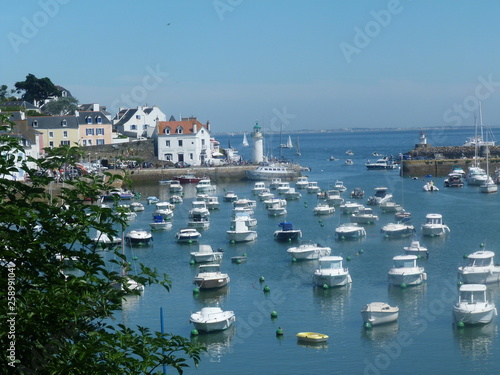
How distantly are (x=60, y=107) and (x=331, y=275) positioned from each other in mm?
52690

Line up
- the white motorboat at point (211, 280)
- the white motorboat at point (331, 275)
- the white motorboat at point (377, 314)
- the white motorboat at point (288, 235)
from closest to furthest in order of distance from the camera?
the white motorboat at point (377, 314)
the white motorboat at point (331, 275)
the white motorboat at point (211, 280)
the white motorboat at point (288, 235)

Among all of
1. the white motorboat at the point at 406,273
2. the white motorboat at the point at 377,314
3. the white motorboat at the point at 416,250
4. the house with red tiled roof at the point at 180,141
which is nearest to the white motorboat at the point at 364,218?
the white motorboat at the point at 416,250

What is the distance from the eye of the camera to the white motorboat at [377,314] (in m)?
19.0

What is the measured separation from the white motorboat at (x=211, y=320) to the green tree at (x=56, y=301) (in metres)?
10.9

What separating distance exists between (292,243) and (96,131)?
37.2 metres

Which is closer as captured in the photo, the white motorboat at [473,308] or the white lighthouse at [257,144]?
the white motorboat at [473,308]

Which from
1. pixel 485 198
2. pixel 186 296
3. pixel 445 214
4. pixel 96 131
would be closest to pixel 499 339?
pixel 186 296

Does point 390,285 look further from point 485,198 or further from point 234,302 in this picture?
point 485,198

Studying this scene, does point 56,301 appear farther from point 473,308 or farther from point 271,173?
point 271,173

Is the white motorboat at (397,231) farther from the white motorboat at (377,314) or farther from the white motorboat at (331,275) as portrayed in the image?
the white motorboat at (377,314)

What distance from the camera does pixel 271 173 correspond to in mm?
61969

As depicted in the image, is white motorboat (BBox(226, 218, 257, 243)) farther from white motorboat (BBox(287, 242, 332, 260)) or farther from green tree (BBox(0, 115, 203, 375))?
green tree (BBox(0, 115, 203, 375))

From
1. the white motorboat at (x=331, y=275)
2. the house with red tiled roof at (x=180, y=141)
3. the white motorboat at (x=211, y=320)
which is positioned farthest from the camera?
the house with red tiled roof at (x=180, y=141)

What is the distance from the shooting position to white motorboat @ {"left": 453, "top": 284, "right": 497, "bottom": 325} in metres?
19.0
